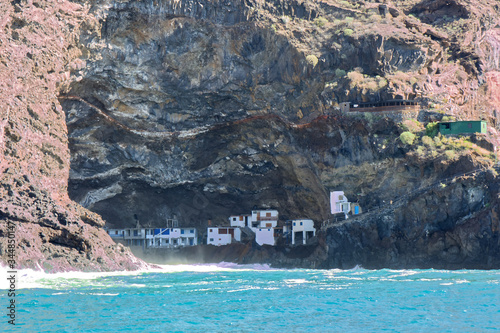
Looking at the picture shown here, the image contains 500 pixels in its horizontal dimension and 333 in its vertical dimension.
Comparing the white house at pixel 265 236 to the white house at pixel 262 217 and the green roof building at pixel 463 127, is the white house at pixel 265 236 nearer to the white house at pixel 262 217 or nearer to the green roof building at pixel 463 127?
the white house at pixel 262 217

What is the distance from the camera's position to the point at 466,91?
232 ft

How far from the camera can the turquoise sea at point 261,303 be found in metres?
33.2

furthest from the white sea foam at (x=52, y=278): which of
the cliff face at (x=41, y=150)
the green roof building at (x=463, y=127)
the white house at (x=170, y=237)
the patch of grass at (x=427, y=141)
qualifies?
the green roof building at (x=463, y=127)

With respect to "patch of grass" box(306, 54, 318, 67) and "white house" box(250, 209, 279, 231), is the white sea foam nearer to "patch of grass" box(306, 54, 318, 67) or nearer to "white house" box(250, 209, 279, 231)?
"white house" box(250, 209, 279, 231)

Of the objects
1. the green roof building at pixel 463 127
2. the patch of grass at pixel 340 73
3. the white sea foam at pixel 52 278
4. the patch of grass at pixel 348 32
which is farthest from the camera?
the patch of grass at pixel 348 32

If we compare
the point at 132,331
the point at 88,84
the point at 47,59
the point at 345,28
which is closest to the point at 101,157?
the point at 88,84

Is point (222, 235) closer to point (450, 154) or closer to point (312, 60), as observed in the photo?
point (312, 60)

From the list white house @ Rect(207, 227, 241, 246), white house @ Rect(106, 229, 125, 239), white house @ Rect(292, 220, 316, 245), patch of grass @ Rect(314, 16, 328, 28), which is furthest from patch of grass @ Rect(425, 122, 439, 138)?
white house @ Rect(106, 229, 125, 239)

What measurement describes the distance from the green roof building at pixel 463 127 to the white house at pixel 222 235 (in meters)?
28.7

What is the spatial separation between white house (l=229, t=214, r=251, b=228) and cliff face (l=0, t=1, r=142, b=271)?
21.5 meters

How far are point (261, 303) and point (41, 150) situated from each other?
3251 centimetres

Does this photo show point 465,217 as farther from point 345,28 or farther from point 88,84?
point 88,84

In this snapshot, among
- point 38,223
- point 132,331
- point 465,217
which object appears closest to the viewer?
point 132,331

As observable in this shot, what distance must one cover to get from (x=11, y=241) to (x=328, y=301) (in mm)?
25985
